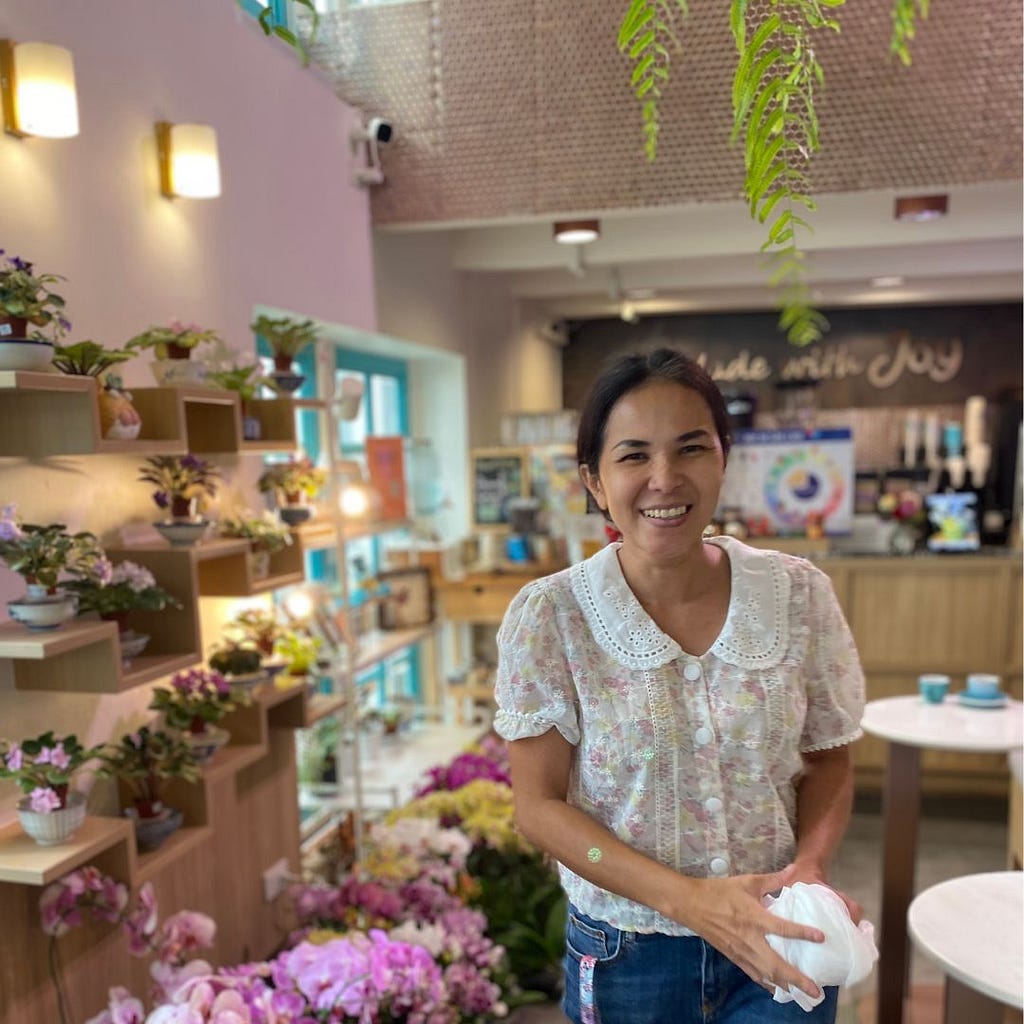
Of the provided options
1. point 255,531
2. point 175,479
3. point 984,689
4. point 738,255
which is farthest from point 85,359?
point 738,255

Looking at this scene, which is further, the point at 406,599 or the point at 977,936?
the point at 406,599

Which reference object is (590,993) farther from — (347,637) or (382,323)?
(382,323)

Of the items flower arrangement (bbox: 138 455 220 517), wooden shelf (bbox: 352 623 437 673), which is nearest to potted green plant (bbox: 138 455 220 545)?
flower arrangement (bbox: 138 455 220 517)

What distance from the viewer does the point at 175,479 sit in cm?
184

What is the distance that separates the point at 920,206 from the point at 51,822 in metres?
3.14

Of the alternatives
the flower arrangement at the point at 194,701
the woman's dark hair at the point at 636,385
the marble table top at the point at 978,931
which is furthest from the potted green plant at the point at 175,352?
the marble table top at the point at 978,931

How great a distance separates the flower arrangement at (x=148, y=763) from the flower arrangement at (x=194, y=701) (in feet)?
0.22

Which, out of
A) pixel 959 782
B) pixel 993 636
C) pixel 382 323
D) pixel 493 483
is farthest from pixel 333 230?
pixel 959 782

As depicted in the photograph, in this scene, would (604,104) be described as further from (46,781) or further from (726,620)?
(46,781)

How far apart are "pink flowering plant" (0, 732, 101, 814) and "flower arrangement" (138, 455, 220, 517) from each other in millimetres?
554

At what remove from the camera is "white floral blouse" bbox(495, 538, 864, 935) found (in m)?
0.97

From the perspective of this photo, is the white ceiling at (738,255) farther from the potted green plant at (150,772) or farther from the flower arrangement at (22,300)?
the potted green plant at (150,772)

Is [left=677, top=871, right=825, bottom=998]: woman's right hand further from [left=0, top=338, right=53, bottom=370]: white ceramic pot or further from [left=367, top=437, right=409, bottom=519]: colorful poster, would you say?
[left=367, top=437, right=409, bottom=519]: colorful poster

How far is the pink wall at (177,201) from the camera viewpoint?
5.39 feet
